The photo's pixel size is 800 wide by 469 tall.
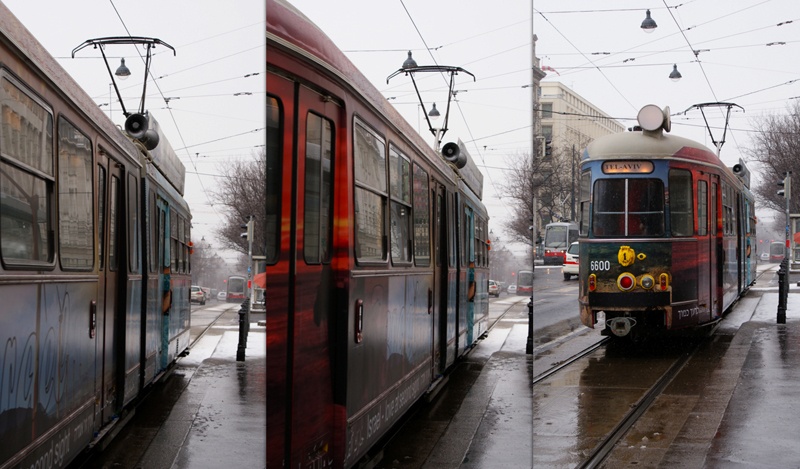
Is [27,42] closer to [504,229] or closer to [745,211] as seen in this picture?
[504,229]

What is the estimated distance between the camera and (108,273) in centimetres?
397

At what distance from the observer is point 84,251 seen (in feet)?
11.8

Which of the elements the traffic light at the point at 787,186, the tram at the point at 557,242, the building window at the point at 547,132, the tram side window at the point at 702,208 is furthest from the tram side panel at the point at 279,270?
the tram at the point at 557,242

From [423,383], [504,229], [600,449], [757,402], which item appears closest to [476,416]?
[423,383]

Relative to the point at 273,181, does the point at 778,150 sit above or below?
above

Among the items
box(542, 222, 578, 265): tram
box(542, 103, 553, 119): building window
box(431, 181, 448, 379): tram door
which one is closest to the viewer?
box(431, 181, 448, 379): tram door

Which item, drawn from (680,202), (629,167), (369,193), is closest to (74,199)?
(369,193)

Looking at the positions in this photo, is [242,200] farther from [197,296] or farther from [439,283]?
[439,283]

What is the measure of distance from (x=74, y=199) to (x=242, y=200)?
29.1 inches

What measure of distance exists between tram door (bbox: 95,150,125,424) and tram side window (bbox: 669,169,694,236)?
257 inches

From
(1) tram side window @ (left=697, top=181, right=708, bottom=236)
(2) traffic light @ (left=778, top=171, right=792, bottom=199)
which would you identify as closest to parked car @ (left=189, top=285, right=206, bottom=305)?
(1) tram side window @ (left=697, top=181, right=708, bottom=236)

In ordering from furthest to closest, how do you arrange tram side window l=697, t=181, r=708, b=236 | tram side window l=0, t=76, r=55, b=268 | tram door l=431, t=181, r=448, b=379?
tram side window l=697, t=181, r=708, b=236, tram door l=431, t=181, r=448, b=379, tram side window l=0, t=76, r=55, b=268

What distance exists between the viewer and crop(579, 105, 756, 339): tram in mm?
8711

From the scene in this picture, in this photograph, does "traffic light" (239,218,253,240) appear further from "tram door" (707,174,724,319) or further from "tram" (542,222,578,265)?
"tram" (542,222,578,265)
